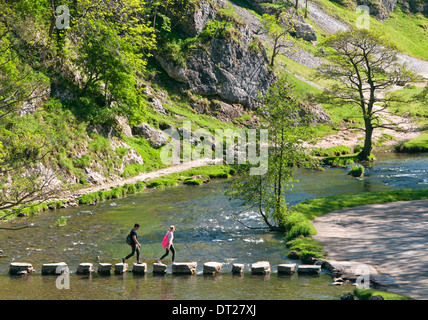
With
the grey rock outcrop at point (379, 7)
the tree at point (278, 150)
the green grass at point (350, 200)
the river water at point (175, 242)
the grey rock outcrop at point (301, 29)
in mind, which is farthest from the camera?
the grey rock outcrop at point (379, 7)

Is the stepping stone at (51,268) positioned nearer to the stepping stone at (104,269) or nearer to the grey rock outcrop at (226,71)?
the stepping stone at (104,269)

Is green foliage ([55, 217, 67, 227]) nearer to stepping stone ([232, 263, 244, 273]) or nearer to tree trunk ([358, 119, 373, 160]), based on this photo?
stepping stone ([232, 263, 244, 273])

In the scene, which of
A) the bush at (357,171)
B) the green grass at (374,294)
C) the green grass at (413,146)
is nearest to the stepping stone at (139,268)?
the green grass at (374,294)

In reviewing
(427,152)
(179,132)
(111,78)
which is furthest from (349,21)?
(111,78)

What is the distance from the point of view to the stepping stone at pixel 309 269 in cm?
2122

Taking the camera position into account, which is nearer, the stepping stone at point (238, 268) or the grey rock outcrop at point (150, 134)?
the stepping stone at point (238, 268)

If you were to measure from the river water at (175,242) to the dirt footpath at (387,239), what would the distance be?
245 centimetres

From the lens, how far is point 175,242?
27.7 meters

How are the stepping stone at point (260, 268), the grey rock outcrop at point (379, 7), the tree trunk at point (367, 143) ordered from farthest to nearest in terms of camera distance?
the grey rock outcrop at point (379, 7)
the tree trunk at point (367, 143)
the stepping stone at point (260, 268)

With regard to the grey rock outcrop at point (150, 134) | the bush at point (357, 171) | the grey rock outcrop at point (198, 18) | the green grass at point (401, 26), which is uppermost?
the green grass at point (401, 26)

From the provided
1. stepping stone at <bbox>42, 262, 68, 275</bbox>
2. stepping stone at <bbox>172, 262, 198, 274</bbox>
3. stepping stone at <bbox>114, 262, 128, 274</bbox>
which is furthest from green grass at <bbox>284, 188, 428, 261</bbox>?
stepping stone at <bbox>42, 262, 68, 275</bbox>

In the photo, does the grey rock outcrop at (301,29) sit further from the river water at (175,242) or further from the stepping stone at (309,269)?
the stepping stone at (309,269)

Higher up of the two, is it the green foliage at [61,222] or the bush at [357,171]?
the bush at [357,171]
